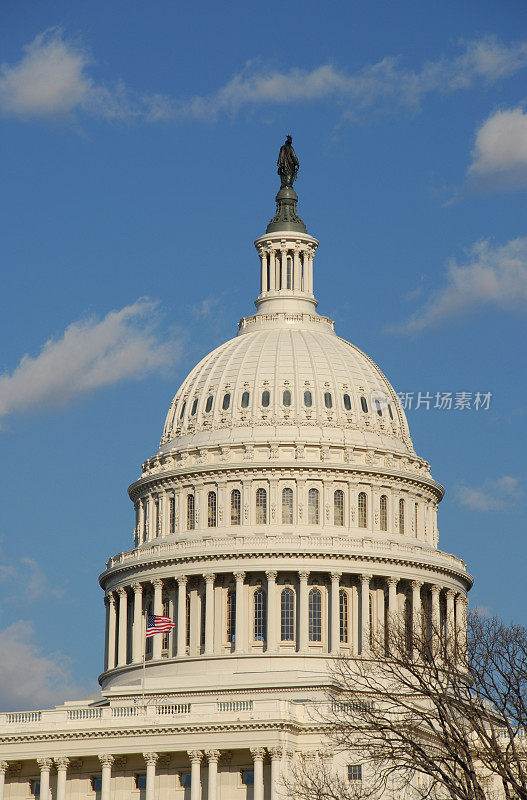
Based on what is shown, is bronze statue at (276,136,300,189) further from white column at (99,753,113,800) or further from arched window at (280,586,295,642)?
white column at (99,753,113,800)

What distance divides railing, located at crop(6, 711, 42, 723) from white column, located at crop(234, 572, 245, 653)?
2368 cm

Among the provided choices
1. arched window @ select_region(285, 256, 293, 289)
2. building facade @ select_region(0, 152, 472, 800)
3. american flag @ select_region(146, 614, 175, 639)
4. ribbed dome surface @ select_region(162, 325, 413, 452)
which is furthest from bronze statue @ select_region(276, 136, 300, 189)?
american flag @ select_region(146, 614, 175, 639)

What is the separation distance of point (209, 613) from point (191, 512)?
11.1 metres

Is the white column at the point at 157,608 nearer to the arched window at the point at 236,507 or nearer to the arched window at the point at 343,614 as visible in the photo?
the arched window at the point at 236,507

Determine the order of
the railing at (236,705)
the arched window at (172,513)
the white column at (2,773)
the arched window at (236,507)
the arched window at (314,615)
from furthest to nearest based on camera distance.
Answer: the arched window at (172,513) → the arched window at (236,507) → the arched window at (314,615) → the white column at (2,773) → the railing at (236,705)

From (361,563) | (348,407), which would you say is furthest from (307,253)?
(361,563)

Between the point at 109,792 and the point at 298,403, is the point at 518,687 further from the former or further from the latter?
the point at 298,403

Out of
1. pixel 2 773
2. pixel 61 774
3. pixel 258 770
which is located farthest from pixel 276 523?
pixel 2 773

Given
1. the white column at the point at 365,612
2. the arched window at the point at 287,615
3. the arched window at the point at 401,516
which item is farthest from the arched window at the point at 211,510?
the arched window at the point at 401,516

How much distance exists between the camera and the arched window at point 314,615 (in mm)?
153500

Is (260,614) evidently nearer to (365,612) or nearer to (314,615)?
(314,615)

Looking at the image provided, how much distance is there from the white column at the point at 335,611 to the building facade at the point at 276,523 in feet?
0.35

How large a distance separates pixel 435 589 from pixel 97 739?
39459 mm

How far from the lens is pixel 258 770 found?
125312 mm
